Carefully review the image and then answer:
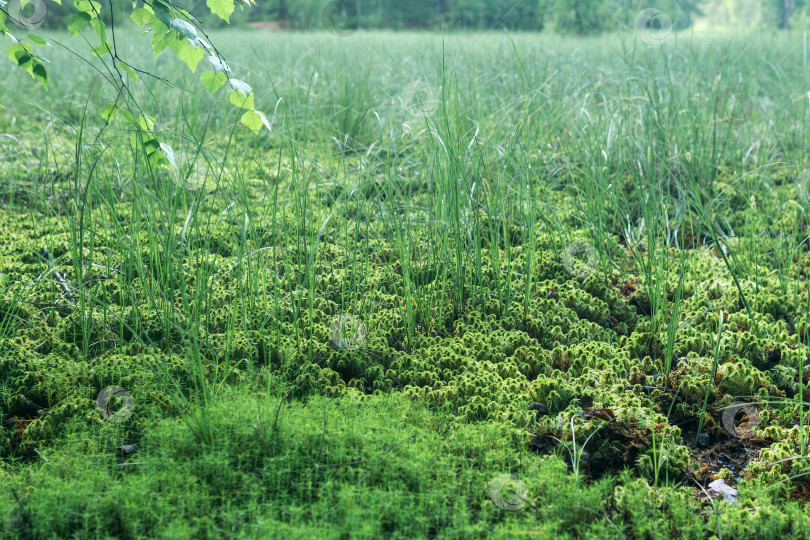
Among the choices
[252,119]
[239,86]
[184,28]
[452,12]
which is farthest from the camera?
[452,12]

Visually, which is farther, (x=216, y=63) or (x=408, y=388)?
(x=408, y=388)

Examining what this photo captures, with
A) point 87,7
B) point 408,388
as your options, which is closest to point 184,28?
point 87,7

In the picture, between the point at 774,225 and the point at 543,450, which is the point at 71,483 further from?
the point at 774,225

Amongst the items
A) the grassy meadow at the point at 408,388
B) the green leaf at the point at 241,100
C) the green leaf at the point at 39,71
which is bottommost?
the grassy meadow at the point at 408,388

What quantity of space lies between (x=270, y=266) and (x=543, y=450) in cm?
157

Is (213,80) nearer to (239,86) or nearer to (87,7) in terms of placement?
(239,86)

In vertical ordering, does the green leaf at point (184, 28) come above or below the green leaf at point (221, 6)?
below

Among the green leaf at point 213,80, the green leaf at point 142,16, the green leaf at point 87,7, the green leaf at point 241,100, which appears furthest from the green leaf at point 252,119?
the green leaf at point 87,7

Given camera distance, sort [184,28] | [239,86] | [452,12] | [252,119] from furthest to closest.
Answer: [452,12] → [252,119] → [239,86] → [184,28]

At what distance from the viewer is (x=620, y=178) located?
306 cm

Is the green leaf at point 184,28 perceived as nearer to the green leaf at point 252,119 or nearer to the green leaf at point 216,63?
the green leaf at point 216,63

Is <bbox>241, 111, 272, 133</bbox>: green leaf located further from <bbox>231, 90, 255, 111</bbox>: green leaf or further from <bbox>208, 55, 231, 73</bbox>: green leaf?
<bbox>208, 55, 231, 73</bbox>: green leaf

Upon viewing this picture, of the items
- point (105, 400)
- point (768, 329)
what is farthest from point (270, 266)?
point (768, 329)

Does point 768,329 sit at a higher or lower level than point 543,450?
higher
